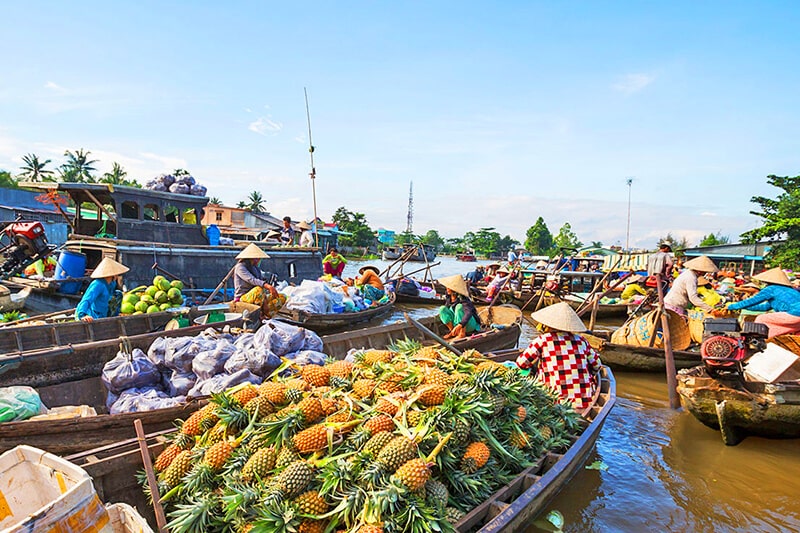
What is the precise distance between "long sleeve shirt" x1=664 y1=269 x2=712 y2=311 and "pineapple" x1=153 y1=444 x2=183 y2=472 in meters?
9.58

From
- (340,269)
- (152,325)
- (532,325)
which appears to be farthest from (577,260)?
(152,325)

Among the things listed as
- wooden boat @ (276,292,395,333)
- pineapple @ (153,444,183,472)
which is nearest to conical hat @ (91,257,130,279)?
wooden boat @ (276,292,395,333)

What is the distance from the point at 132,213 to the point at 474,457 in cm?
1332

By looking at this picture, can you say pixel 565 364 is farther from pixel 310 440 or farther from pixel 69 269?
pixel 69 269

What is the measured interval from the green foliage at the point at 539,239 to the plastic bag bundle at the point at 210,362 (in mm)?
65684

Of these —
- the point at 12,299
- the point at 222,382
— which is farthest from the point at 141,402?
the point at 12,299

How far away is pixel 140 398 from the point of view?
4.89 m

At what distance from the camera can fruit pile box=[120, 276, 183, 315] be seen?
8408 mm

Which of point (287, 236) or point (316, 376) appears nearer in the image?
point (316, 376)

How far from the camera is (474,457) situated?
3.18m

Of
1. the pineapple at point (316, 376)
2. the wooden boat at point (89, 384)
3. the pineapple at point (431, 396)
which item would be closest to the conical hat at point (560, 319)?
the pineapple at point (431, 396)

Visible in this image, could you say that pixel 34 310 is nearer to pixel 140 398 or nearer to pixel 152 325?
pixel 152 325

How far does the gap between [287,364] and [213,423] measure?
114 cm

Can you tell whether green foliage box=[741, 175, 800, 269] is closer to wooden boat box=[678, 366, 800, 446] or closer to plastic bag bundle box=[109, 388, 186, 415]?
wooden boat box=[678, 366, 800, 446]
